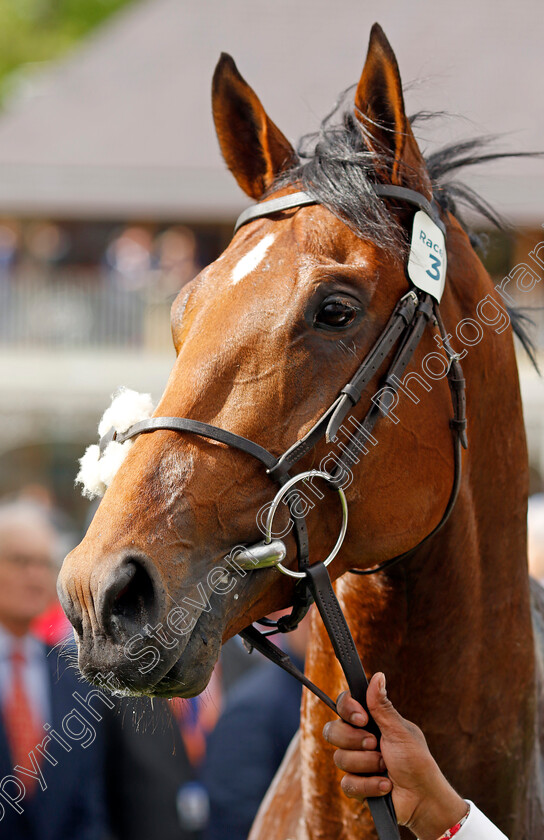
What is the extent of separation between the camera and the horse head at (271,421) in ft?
5.74

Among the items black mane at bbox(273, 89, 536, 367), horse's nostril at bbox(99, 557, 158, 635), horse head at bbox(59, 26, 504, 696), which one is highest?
black mane at bbox(273, 89, 536, 367)

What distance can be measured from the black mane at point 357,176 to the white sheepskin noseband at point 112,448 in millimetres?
693

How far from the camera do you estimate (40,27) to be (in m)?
31.2

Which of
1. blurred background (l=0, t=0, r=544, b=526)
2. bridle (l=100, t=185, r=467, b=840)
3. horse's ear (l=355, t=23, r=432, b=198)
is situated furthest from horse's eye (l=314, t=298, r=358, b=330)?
blurred background (l=0, t=0, r=544, b=526)

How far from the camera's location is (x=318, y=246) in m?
2.13

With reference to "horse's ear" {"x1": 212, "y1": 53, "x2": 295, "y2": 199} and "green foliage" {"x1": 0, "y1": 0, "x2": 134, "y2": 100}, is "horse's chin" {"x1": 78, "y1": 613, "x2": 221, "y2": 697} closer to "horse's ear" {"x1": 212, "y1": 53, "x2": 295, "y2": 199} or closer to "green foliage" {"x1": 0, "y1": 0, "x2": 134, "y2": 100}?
"horse's ear" {"x1": 212, "y1": 53, "x2": 295, "y2": 199}

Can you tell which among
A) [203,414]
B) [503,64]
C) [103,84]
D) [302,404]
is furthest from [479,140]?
[103,84]

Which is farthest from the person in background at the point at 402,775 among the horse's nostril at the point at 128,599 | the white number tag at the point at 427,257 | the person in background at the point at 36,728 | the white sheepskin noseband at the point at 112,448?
the person in background at the point at 36,728

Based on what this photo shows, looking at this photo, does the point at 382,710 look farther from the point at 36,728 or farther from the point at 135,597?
the point at 36,728

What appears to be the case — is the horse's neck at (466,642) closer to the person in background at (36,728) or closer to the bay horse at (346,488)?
the bay horse at (346,488)

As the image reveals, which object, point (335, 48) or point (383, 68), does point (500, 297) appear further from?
point (335, 48)

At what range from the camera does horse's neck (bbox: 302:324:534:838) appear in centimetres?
223

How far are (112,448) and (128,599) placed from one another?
42 cm

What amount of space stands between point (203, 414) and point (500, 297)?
1070 mm
